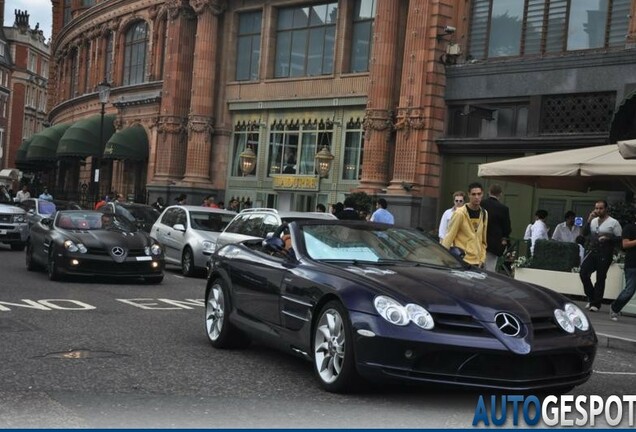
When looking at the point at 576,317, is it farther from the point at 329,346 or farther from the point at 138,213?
the point at 138,213

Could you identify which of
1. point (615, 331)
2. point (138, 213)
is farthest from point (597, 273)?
point (138, 213)

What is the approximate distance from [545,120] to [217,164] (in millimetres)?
15480

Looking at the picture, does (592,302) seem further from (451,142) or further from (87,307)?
(451,142)

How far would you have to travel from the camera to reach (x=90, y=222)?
1647cm

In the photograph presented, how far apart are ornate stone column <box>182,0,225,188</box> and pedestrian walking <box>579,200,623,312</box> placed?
22.9 metres

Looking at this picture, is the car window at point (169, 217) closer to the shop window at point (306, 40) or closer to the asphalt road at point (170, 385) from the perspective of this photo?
the asphalt road at point (170, 385)

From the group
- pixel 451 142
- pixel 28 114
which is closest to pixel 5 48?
pixel 28 114

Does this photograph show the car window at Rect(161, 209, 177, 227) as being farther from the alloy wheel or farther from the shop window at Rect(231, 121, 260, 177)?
the shop window at Rect(231, 121, 260, 177)

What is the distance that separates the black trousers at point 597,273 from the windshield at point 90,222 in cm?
796

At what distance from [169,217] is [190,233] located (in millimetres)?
1672

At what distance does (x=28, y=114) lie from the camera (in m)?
97.5

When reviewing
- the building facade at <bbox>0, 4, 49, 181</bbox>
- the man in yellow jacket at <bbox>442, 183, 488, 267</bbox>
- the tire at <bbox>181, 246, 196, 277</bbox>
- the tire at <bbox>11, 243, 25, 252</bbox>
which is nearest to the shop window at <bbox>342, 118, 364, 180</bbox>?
the tire at <bbox>11, 243, 25, 252</bbox>

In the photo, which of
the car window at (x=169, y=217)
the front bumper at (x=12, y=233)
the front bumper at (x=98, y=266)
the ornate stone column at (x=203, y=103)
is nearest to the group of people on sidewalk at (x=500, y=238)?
the front bumper at (x=98, y=266)

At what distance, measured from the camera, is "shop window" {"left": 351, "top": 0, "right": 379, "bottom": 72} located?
30.2m
